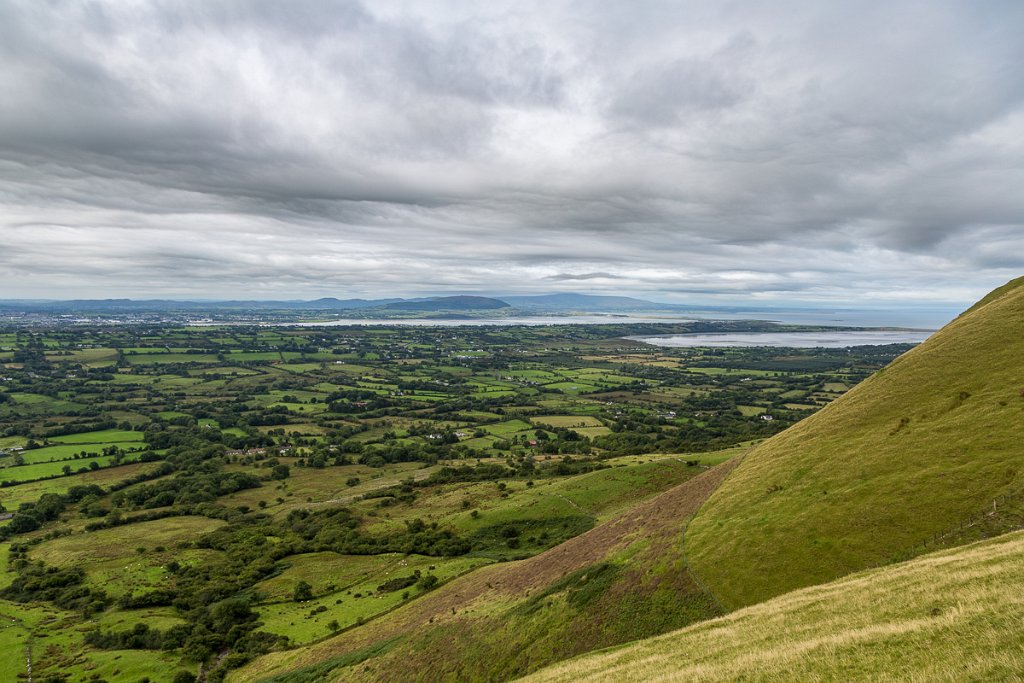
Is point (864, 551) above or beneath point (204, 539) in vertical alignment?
above

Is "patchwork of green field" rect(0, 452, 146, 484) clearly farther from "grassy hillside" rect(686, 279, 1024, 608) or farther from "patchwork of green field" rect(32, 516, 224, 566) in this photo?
"grassy hillside" rect(686, 279, 1024, 608)

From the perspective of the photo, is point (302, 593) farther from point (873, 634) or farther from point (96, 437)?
point (96, 437)

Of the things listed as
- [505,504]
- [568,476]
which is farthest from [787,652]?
[568,476]

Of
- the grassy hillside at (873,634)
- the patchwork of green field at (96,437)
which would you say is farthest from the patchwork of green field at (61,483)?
the grassy hillside at (873,634)

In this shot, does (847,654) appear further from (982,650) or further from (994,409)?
(994,409)

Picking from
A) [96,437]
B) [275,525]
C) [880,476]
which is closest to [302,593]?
[275,525]

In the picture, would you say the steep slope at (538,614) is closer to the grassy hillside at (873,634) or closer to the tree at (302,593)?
the grassy hillside at (873,634)

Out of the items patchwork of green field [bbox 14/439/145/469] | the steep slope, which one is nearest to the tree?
the steep slope
